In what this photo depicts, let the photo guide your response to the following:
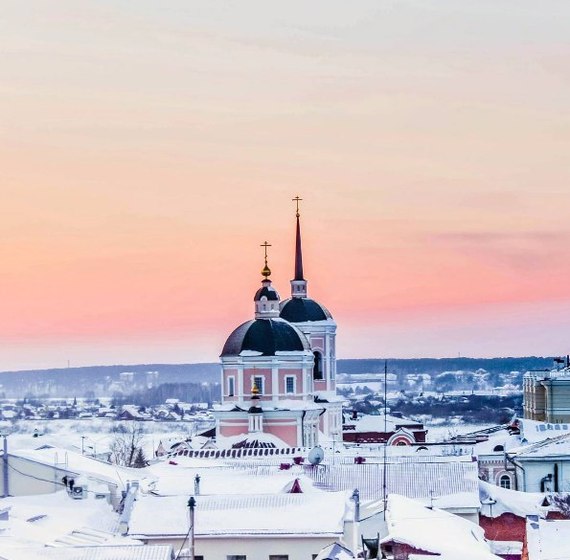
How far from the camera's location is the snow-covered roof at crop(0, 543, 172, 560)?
2759cm

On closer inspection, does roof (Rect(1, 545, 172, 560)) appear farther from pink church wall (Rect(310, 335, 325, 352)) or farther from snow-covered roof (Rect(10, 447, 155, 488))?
pink church wall (Rect(310, 335, 325, 352))

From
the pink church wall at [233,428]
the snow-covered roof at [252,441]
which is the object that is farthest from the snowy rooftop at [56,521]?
the pink church wall at [233,428]

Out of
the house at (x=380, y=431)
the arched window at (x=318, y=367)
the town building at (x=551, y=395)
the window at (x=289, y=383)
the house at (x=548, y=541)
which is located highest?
the arched window at (x=318, y=367)

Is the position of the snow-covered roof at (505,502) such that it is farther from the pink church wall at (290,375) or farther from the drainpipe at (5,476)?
the pink church wall at (290,375)

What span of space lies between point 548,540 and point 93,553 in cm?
854

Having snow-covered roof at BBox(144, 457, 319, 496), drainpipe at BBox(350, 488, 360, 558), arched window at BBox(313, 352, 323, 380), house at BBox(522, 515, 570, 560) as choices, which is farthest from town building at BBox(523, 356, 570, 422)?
house at BBox(522, 515, 570, 560)

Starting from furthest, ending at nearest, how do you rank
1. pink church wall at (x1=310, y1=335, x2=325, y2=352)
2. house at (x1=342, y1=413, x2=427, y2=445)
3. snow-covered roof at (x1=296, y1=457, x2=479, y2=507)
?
house at (x1=342, y1=413, x2=427, y2=445)
pink church wall at (x1=310, y1=335, x2=325, y2=352)
snow-covered roof at (x1=296, y1=457, x2=479, y2=507)

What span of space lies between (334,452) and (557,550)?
116ft

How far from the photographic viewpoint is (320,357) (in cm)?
8156

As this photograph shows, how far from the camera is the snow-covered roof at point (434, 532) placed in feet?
105

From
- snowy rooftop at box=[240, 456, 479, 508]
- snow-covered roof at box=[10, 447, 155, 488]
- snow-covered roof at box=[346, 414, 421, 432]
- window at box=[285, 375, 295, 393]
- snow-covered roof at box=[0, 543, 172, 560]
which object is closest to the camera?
snow-covered roof at box=[0, 543, 172, 560]

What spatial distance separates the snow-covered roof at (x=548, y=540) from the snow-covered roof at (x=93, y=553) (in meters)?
6.63

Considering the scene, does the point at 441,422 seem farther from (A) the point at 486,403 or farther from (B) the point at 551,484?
(B) the point at 551,484

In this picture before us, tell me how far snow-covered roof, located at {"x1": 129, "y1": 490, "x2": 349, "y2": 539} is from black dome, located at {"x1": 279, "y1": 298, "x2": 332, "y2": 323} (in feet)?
146
